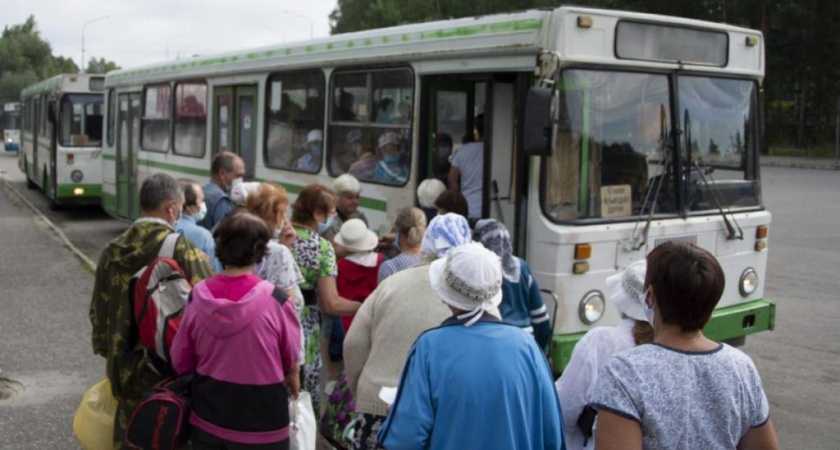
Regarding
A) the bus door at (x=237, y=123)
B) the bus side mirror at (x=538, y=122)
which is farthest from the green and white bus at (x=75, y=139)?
the bus side mirror at (x=538, y=122)

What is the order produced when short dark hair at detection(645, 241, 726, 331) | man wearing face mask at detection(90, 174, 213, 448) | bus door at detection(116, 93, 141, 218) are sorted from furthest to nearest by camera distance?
bus door at detection(116, 93, 141, 218)
man wearing face mask at detection(90, 174, 213, 448)
short dark hair at detection(645, 241, 726, 331)

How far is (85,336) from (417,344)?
6439mm

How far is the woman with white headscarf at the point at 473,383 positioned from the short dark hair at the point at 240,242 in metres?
1.25

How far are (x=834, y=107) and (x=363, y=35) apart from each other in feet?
151

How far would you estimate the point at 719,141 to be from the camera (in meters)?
7.22

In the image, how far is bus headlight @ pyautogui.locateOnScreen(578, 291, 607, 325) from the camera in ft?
21.0

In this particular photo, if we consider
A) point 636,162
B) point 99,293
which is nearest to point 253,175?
point 636,162

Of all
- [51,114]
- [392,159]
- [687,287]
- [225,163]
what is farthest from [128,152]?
[687,287]

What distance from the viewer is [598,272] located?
6465mm

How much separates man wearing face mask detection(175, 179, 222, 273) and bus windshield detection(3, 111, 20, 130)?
50096 mm

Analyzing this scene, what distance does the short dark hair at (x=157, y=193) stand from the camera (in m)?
4.55

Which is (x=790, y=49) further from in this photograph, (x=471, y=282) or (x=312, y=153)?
(x=471, y=282)

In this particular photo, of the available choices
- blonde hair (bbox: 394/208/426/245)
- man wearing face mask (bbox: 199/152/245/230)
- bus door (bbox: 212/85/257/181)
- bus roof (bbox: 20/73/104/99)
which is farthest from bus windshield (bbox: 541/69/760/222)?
bus roof (bbox: 20/73/104/99)

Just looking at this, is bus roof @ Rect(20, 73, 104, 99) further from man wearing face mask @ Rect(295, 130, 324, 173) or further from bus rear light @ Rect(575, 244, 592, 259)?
bus rear light @ Rect(575, 244, 592, 259)
